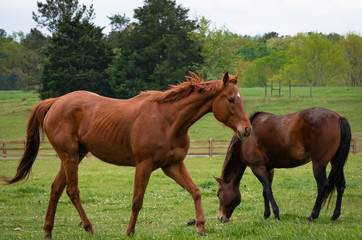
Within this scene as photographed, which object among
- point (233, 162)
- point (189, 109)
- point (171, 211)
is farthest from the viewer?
point (171, 211)

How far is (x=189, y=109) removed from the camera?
6.52m

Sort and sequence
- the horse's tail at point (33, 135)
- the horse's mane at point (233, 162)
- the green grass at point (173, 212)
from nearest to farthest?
the green grass at point (173, 212) < the horse's tail at point (33, 135) < the horse's mane at point (233, 162)

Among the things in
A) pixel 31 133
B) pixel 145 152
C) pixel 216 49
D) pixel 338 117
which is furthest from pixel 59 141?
pixel 216 49

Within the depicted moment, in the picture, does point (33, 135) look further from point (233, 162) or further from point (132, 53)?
point (132, 53)

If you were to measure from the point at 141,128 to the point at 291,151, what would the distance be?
349 cm

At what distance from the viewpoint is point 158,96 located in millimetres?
6707

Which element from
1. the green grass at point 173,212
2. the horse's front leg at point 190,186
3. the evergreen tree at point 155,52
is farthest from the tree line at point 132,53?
the horse's front leg at point 190,186

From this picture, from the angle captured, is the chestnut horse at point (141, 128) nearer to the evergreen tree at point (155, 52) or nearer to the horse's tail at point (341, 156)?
the horse's tail at point (341, 156)

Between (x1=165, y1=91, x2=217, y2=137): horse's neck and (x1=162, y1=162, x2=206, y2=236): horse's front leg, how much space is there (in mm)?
555

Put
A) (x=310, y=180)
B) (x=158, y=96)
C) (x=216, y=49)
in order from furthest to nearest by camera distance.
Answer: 1. (x=216, y=49)
2. (x=310, y=180)
3. (x=158, y=96)

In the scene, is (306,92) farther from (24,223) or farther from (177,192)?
(24,223)

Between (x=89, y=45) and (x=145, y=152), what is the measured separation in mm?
42692

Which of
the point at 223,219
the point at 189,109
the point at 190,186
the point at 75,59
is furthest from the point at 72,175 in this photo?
the point at 75,59

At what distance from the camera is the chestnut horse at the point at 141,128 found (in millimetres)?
6285
